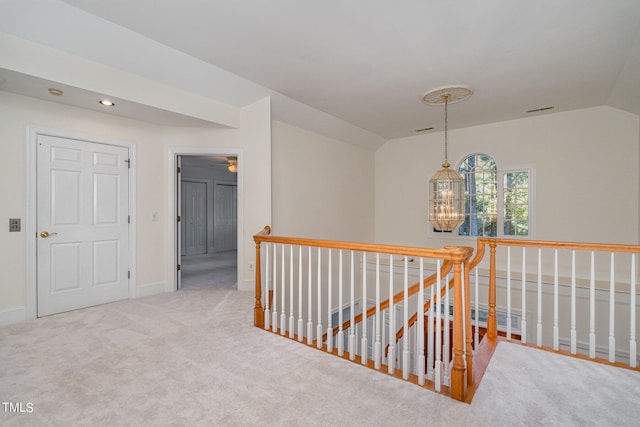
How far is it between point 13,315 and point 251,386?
2.90 meters

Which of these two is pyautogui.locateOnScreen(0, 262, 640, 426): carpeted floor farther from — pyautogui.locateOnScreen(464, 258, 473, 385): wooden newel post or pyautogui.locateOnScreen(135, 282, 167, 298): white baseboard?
pyautogui.locateOnScreen(135, 282, 167, 298): white baseboard

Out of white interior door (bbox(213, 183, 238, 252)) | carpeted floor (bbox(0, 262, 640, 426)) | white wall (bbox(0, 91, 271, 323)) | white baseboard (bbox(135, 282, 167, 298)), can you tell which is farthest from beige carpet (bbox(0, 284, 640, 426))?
white interior door (bbox(213, 183, 238, 252))

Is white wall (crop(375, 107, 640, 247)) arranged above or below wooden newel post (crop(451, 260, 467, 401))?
above

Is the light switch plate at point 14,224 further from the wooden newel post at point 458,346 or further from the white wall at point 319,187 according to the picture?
the wooden newel post at point 458,346

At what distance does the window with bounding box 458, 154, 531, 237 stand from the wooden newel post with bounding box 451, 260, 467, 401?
14.3ft

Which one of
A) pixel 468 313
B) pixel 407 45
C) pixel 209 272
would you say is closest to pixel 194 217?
pixel 209 272

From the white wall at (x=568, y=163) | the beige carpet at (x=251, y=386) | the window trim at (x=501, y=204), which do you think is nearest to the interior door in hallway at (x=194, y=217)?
the beige carpet at (x=251, y=386)

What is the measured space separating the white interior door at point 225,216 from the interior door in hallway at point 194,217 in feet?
1.22

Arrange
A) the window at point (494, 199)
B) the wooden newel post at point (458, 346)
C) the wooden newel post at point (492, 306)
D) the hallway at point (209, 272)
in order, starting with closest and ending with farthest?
1. the wooden newel post at point (458, 346)
2. the wooden newel post at point (492, 306)
3. the hallway at point (209, 272)
4. the window at point (494, 199)

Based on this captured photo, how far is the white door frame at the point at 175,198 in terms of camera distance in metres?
4.39

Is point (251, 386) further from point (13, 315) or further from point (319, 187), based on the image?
point (319, 187)

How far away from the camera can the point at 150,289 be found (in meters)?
4.29

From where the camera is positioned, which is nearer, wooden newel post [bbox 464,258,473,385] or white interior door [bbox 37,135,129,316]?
wooden newel post [bbox 464,258,473,385]

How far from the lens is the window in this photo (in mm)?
5453
